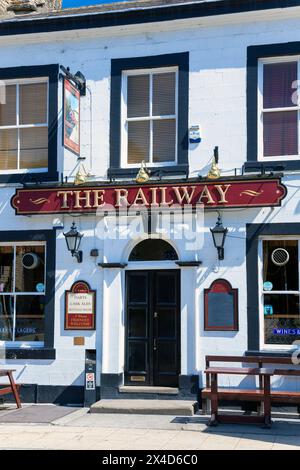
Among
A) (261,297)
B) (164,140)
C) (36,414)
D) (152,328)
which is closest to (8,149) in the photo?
(164,140)

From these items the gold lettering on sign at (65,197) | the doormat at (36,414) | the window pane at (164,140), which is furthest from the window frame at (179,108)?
the doormat at (36,414)

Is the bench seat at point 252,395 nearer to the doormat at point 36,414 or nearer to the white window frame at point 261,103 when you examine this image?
the doormat at point 36,414

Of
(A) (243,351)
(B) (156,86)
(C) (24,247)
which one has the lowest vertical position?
(A) (243,351)

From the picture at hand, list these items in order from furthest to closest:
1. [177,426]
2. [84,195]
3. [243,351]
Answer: [84,195]
[243,351]
[177,426]

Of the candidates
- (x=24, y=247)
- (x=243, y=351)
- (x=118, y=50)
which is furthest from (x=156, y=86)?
(x=243, y=351)

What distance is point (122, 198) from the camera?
12109 millimetres

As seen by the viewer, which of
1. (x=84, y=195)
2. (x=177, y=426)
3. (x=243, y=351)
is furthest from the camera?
(x=84, y=195)

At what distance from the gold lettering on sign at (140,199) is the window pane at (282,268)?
227cm

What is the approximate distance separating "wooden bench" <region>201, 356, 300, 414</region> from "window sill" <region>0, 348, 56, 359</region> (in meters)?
2.99

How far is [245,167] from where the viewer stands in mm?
11773

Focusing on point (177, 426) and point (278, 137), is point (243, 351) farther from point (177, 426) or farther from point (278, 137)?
point (278, 137)

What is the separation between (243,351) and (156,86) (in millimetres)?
5210

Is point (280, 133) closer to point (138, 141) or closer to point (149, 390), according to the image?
point (138, 141)

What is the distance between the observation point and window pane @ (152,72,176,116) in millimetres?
12508
